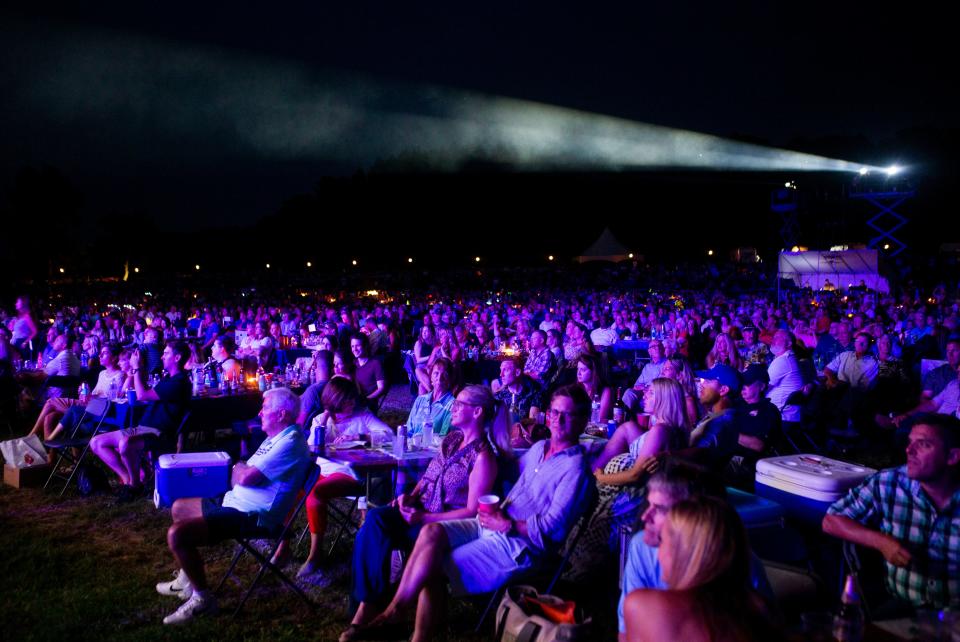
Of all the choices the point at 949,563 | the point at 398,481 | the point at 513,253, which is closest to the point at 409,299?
the point at 398,481

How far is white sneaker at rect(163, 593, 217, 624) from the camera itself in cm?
407

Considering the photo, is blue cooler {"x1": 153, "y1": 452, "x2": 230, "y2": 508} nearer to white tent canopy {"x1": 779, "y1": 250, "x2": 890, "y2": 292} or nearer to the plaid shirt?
the plaid shirt

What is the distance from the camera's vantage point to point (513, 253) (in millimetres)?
64000

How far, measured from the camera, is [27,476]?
22.2ft

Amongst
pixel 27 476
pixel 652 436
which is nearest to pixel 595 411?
pixel 652 436

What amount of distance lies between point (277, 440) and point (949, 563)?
139 inches

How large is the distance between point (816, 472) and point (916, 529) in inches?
40.3

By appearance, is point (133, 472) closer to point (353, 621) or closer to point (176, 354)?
point (176, 354)

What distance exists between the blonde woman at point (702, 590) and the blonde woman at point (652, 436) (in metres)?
2.15

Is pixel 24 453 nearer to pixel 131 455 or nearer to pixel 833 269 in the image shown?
pixel 131 455

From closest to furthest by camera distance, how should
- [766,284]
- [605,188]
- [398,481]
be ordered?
[398,481] → [766,284] → [605,188]

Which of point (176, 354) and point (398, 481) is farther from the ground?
point (176, 354)

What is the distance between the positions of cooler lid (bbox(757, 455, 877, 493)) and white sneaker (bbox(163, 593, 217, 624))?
3368 mm

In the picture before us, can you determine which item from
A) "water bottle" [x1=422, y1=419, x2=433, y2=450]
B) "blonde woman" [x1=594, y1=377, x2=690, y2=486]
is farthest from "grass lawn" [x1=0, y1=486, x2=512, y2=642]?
"blonde woman" [x1=594, y1=377, x2=690, y2=486]
